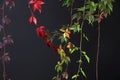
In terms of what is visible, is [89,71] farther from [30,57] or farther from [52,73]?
[30,57]

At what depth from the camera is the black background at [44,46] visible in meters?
2.98

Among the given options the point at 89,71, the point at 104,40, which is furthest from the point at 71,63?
the point at 104,40

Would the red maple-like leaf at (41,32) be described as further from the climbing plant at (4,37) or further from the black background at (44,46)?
the black background at (44,46)

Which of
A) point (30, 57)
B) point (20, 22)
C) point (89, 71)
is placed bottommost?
point (89, 71)

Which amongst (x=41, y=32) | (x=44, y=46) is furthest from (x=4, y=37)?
(x=44, y=46)

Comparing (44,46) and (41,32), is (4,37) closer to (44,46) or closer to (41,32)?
(41,32)

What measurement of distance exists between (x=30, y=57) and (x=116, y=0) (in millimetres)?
1075

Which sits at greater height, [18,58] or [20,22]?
[20,22]

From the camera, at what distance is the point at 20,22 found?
2969 mm

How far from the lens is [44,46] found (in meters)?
3.08

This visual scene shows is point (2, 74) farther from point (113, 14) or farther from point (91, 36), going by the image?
point (113, 14)

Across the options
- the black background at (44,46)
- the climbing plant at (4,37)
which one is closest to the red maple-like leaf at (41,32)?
the climbing plant at (4,37)

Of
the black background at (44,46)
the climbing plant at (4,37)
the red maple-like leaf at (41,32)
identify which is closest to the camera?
the red maple-like leaf at (41,32)

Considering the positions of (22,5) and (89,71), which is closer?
(22,5)
